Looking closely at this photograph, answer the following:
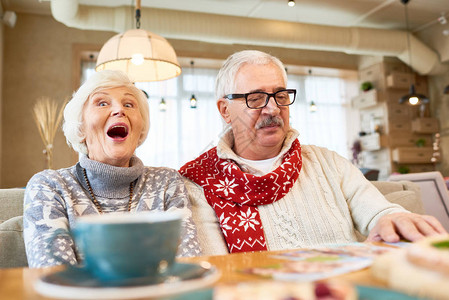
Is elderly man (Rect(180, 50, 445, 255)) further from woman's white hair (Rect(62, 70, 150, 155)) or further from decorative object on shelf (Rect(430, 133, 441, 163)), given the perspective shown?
decorative object on shelf (Rect(430, 133, 441, 163))

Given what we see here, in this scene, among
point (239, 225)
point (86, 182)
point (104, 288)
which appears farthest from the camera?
point (239, 225)

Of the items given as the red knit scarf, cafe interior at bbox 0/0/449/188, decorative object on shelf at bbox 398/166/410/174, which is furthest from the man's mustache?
decorative object on shelf at bbox 398/166/410/174

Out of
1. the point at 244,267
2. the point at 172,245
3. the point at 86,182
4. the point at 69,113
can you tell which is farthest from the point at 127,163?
the point at 172,245

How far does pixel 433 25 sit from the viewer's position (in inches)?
282

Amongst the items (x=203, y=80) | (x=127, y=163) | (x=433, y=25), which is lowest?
(x=127, y=163)

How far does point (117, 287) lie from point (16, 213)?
4.16ft

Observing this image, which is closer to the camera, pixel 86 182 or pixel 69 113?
pixel 86 182

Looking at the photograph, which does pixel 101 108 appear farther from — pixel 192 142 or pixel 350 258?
pixel 192 142

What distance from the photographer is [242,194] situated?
4.90 ft

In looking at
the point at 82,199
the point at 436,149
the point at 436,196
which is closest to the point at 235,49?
the point at 436,149

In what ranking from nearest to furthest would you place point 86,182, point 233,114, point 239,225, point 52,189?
1. point 52,189
2. point 86,182
3. point 239,225
4. point 233,114

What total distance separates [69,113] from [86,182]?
0.94 feet

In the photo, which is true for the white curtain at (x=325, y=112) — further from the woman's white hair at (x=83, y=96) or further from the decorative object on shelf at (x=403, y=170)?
the woman's white hair at (x=83, y=96)

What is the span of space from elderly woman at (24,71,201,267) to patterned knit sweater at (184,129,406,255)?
0.48 ft
